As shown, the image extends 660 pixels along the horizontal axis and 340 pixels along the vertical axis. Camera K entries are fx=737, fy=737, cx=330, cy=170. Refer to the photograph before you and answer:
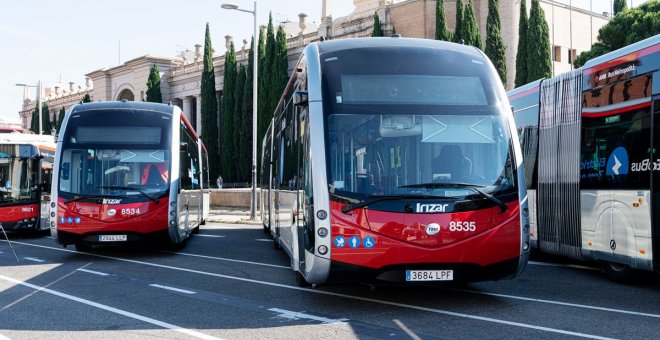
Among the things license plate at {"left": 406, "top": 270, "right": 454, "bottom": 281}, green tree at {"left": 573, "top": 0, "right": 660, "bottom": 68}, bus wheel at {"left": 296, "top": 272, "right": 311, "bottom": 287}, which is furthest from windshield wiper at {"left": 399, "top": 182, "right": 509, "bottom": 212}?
green tree at {"left": 573, "top": 0, "right": 660, "bottom": 68}

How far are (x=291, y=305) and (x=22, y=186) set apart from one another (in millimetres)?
14316

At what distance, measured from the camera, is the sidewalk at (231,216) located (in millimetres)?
28023

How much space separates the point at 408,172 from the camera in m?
8.16

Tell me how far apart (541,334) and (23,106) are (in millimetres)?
115111

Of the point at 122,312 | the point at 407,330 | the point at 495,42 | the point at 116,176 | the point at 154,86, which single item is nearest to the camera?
the point at 407,330

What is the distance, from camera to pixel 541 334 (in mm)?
6875

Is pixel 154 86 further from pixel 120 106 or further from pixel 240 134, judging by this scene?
pixel 120 106

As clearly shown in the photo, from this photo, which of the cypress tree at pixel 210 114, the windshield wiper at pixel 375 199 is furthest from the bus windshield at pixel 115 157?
the cypress tree at pixel 210 114

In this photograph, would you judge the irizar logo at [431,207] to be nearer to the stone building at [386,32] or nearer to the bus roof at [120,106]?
the bus roof at [120,106]

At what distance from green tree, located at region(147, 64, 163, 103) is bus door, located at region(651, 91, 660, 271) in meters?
65.7

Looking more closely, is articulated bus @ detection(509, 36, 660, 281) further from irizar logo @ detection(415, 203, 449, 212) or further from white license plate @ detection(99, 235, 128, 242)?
white license plate @ detection(99, 235, 128, 242)

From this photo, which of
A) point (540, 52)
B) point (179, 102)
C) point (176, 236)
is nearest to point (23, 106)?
point (179, 102)

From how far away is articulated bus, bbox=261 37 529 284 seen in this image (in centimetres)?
806

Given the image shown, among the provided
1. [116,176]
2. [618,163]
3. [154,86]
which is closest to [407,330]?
[618,163]
